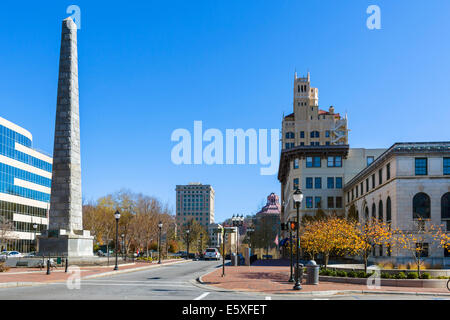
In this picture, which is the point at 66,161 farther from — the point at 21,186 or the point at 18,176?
the point at 21,186

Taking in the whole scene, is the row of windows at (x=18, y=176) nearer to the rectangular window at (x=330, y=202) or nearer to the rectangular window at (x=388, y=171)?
the rectangular window at (x=330, y=202)

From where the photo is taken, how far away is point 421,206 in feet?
155

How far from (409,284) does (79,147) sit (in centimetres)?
2922

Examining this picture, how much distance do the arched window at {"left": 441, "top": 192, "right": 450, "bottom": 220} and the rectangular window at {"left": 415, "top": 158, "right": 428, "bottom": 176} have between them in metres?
2.94

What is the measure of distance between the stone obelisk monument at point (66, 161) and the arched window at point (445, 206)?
1329 inches

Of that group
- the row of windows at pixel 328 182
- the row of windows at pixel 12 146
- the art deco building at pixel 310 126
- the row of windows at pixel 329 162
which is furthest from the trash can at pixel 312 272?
the art deco building at pixel 310 126

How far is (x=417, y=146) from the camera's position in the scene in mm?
47344

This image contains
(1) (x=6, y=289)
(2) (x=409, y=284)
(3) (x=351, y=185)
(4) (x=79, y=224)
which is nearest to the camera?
(1) (x=6, y=289)

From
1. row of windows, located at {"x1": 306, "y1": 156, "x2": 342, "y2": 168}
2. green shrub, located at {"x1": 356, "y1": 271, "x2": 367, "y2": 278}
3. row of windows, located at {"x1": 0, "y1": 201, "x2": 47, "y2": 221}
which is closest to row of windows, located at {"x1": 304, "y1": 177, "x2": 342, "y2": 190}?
row of windows, located at {"x1": 306, "y1": 156, "x2": 342, "y2": 168}

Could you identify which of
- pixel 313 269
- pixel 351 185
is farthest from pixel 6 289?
pixel 351 185

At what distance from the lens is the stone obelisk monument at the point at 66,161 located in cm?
4016

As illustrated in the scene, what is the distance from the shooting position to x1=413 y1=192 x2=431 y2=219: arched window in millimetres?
46938

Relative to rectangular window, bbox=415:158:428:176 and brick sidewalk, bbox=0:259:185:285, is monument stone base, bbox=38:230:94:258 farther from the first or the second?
rectangular window, bbox=415:158:428:176
